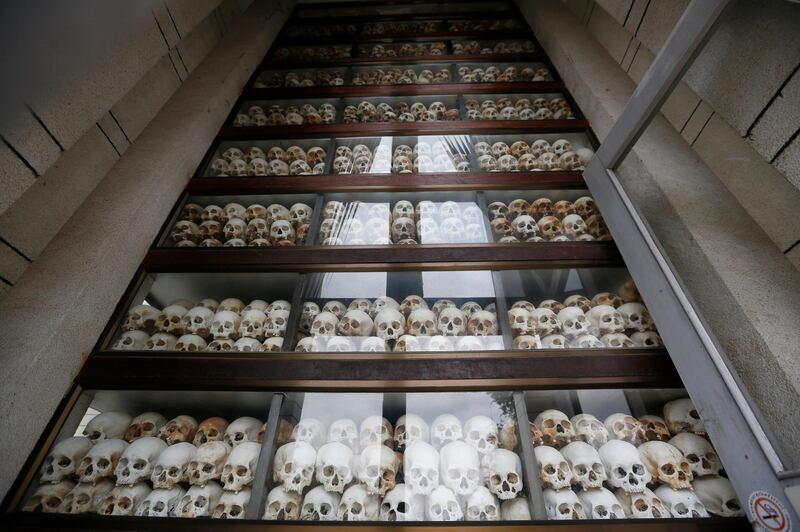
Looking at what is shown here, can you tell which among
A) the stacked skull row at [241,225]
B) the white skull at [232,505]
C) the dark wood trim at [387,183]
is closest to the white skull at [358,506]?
the white skull at [232,505]

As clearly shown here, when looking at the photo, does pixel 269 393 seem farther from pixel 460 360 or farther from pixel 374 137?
pixel 374 137

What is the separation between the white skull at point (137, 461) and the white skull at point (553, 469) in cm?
157

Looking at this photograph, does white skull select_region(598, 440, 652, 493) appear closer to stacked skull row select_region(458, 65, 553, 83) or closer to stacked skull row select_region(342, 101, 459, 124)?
stacked skull row select_region(342, 101, 459, 124)

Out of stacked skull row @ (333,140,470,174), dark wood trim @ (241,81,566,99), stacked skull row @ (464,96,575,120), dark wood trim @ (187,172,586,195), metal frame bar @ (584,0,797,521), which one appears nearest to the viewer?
metal frame bar @ (584,0,797,521)

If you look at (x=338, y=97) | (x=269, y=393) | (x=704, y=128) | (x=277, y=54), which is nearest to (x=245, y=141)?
(x=338, y=97)

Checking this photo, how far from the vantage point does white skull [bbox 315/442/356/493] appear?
5.51 feet

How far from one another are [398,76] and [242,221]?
2.27 metres

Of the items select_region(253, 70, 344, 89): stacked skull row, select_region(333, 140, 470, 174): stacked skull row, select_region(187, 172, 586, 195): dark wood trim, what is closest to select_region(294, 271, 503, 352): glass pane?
select_region(187, 172, 586, 195): dark wood trim

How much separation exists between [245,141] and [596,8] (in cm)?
332

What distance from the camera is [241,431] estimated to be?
1.90 metres

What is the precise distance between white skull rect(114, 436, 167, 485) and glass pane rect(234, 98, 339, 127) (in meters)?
2.52

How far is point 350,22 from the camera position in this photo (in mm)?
5086

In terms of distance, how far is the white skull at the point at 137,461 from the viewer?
171cm

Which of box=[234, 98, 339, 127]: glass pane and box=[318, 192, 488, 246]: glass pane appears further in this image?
box=[234, 98, 339, 127]: glass pane
